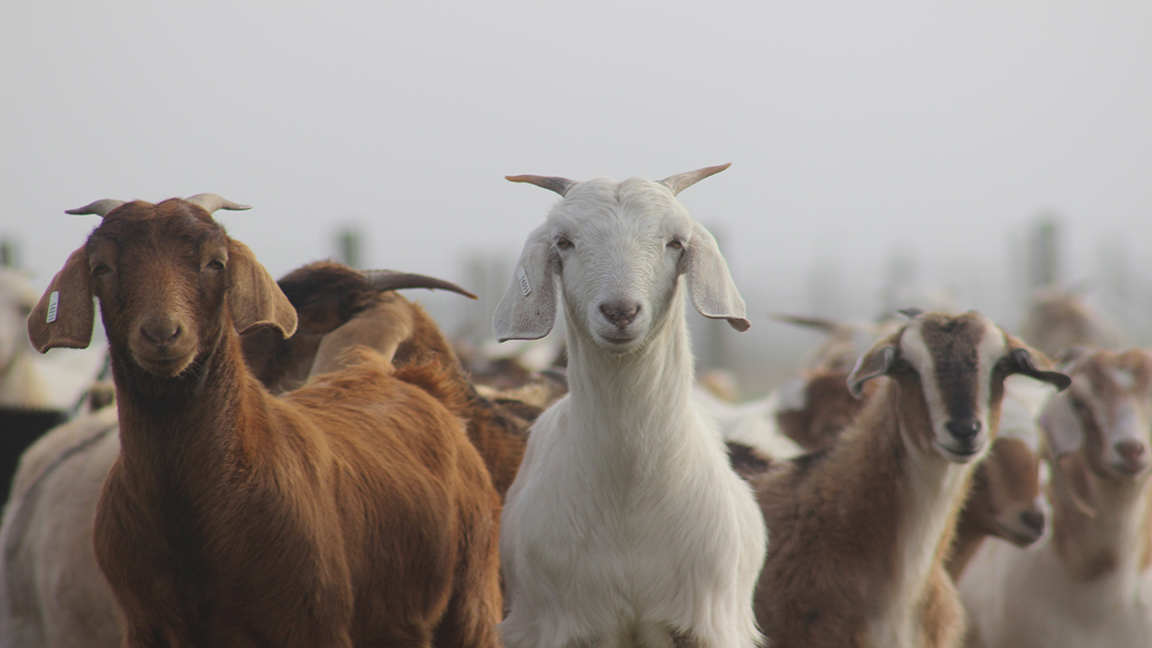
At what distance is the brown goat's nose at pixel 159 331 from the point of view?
2736 mm

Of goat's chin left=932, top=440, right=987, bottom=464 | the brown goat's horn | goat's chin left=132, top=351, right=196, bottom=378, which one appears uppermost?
goat's chin left=132, top=351, right=196, bottom=378

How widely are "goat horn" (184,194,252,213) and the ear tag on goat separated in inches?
17.4

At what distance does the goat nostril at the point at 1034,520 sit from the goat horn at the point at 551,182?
2546 mm

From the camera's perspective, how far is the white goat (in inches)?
126

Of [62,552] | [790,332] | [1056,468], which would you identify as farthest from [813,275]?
[62,552]

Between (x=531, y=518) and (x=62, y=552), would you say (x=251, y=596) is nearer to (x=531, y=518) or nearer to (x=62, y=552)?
(x=531, y=518)

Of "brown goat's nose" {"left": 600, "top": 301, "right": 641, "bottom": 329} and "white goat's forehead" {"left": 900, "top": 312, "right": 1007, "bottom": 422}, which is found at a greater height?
"brown goat's nose" {"left": 600, "top": 301, "right": 641, "bottom": 329}

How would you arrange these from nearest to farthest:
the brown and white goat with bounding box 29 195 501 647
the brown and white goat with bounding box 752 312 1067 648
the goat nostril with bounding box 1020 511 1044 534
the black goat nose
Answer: the brown and white goat with bounding box 29 195 501 647
the black goat nose
the brown and white goat with bounding box 752 312 1067 648
the goat nostril with bounding box 1020 511 1044 534

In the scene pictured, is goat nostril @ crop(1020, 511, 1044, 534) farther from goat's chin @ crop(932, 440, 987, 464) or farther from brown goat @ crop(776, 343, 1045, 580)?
goat's chin @ crop(932, 440, 987, 464)

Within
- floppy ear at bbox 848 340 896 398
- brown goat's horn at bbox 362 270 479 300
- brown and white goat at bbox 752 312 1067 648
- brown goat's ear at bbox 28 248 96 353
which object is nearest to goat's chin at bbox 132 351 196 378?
brown goat's ear at bbox 28 248 96 353

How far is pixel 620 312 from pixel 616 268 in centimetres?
16

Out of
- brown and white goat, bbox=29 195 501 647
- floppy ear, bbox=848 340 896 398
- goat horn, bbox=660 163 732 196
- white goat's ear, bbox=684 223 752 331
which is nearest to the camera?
brown and white goat, bbox=29 195 501 647

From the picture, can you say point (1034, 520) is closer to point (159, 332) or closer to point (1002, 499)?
point (1002, 499)

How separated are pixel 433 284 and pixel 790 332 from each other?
15789 mm
